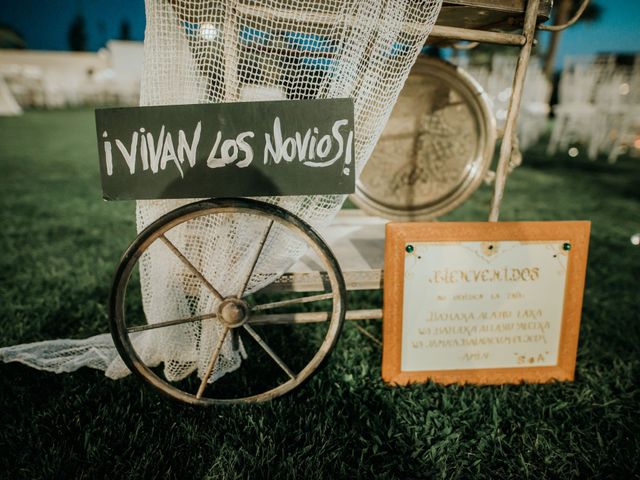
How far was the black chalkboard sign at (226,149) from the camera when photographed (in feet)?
4.16

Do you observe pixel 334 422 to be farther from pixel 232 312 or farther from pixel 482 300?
pixel 482 300

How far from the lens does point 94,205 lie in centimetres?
447

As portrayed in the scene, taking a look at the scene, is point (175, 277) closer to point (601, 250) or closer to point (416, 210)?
point (416, 210)

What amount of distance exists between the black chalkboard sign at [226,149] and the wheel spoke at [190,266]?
0.15 metres

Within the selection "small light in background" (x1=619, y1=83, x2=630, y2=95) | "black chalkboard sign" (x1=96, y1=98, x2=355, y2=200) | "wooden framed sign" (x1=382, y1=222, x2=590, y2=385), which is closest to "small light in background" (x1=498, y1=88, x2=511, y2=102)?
"small light in background" (x1=619, y1=83, x2=630, y2=95)

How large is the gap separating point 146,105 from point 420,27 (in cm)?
91

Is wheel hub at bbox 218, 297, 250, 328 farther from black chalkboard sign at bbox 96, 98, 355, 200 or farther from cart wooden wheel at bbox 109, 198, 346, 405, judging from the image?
black chalkboard sign at bbox 96, 98, 355, 200

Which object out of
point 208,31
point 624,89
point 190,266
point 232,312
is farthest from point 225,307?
point 624,89

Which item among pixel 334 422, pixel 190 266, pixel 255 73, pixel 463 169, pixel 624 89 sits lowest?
pixel 334 422

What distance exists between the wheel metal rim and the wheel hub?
89cm

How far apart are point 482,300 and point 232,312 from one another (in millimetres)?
929

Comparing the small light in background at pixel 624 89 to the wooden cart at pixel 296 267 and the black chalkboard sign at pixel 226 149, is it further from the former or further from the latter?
the black chalkboard sign at pixel 226 149

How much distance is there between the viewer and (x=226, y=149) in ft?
4.23

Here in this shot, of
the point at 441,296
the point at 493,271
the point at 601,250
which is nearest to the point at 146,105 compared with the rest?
the point at 441,296
